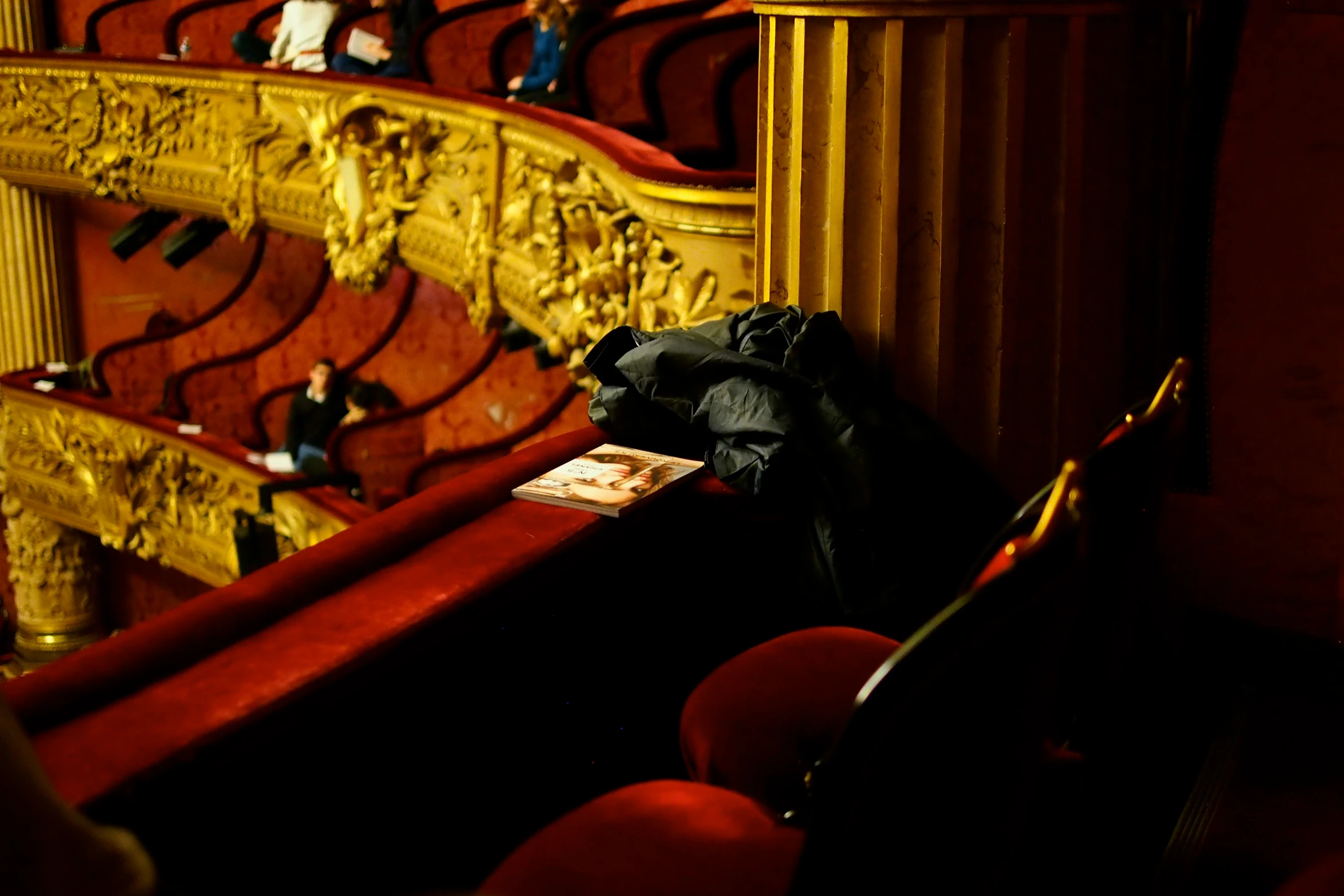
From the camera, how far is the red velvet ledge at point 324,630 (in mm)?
890

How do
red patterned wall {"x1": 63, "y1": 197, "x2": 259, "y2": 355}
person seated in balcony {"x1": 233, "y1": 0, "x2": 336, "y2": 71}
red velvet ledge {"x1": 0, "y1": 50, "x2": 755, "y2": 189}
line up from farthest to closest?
red patterned wall {"x1": 63, "y1": 197, "x2": 259, "y2": 355} < person seated in balcony {"x1": 233, "y1": 0, "x2": 336, "y2": 71} < red velvet ledge {"x1": 0, "y1": 50, "x2": 755, "y2": 189}

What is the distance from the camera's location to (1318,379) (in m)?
1.98

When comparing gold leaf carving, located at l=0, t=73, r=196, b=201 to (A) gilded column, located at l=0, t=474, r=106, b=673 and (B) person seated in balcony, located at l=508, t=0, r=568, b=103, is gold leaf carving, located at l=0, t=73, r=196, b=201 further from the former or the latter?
(A) gilded column, located at l=0, t=474, r=106, b=673

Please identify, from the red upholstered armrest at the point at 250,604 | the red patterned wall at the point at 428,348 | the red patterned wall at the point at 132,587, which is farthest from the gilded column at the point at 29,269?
the red upholstered armrest at the point at 250,604

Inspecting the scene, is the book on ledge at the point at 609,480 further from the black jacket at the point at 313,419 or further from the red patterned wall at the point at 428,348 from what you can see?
the red patterned wall at the point at 428,348

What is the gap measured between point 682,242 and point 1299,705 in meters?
1.24

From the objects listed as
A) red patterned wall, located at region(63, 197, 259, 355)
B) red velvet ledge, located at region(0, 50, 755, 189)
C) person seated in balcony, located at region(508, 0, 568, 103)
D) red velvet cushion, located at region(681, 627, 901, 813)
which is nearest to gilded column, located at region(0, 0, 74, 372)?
red patterned wall, located at region(63, 197, 259, 355)

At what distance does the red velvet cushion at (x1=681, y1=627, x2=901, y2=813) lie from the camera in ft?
4.02

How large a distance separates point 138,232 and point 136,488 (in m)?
1.19

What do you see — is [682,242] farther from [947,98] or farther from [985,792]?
[985,792]

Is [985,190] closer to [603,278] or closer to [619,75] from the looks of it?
[603,278]

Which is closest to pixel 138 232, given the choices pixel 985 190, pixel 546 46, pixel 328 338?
pixel 328 338

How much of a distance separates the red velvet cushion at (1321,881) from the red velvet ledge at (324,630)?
0.66 metres

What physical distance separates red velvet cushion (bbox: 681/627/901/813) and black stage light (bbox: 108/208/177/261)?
5159 millimetres
